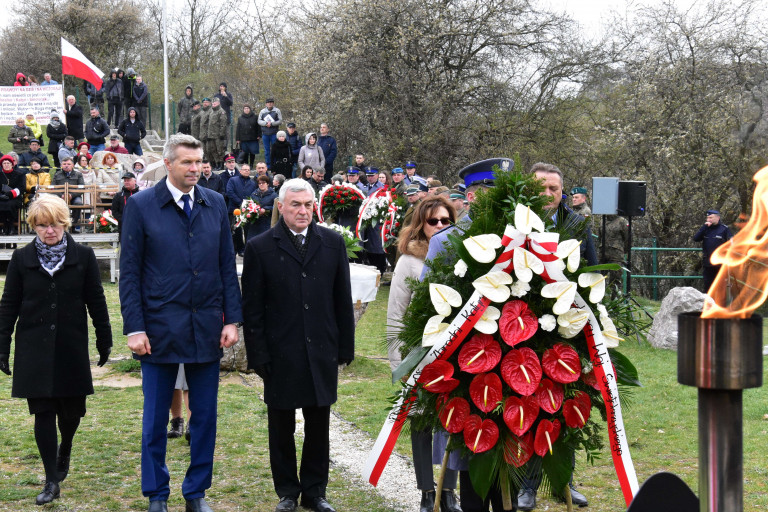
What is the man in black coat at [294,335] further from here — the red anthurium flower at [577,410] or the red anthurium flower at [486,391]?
the red anthurium flower at [577,410]

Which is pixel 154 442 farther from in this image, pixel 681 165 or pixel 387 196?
pixel 681 165

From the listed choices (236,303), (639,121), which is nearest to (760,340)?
(236,303)

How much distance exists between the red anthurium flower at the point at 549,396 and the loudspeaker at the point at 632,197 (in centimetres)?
1038

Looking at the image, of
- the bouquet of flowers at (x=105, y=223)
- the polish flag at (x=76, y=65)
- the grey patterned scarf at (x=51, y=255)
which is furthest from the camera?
the polish flag at (x=76, y=65)

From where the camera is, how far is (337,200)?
1692 cm

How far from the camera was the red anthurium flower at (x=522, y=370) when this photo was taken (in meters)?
4.13

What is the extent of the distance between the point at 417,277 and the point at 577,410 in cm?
163

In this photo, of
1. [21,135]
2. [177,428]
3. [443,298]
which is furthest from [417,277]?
[21,135]

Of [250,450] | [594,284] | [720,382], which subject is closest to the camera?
[720,382]

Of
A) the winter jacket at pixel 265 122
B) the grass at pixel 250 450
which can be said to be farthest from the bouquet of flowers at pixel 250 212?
the winter jacket at pixel 265 122

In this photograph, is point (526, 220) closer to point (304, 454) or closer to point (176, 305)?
point (176, 305)

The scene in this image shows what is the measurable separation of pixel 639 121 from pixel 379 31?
22.8 feet

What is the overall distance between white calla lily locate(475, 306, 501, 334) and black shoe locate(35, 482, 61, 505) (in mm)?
3021

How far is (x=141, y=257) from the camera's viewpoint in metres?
5.16
